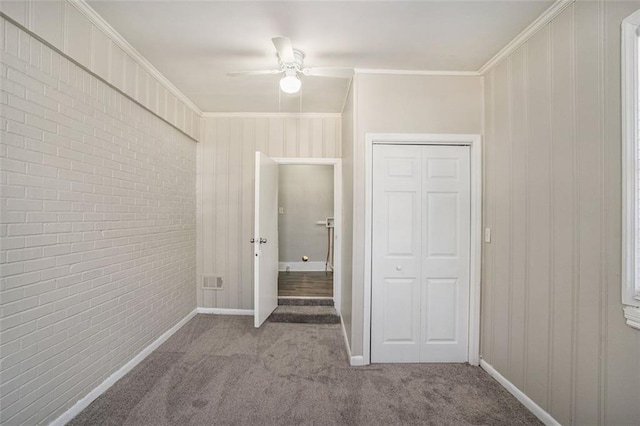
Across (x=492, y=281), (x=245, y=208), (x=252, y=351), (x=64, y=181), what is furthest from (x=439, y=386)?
(x=64, y=181)

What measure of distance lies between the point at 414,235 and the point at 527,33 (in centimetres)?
161

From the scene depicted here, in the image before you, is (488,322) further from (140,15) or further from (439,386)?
(140,15)

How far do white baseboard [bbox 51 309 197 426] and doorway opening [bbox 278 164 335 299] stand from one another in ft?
9.47

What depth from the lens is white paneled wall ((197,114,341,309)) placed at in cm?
345

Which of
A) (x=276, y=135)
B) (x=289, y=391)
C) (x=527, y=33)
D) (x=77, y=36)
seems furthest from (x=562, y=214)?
(x=77, y=36)

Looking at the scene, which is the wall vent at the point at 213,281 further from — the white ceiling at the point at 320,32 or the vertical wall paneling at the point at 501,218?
the vertical wall paneling at the point at 501,218

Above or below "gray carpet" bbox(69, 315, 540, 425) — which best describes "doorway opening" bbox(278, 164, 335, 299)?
above

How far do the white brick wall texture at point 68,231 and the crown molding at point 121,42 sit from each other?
330mm

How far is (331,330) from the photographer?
9.91ft

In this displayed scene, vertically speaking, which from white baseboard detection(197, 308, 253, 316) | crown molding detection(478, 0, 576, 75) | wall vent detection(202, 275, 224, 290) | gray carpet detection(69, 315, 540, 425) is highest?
crown molding detection(478, 0, 576, 75)

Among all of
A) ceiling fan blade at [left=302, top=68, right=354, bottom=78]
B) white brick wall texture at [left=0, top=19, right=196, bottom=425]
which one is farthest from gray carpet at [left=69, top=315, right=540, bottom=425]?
ceiling fan blade at [left=302, top=68, right=354, bottom=78]

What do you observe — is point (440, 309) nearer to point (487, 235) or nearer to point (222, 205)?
point (487, 235)

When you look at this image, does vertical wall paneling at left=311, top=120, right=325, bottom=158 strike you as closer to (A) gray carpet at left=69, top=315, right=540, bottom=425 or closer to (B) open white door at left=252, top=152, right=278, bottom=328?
(B) open white door at left=252, top=152, right=278, bottom=328

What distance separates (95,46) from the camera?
1.83 meters
